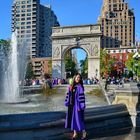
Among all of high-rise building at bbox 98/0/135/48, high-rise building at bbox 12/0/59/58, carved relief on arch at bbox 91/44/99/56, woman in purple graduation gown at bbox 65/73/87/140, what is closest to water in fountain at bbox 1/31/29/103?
woman in purple graduation gown at bbox 65/73/87/140

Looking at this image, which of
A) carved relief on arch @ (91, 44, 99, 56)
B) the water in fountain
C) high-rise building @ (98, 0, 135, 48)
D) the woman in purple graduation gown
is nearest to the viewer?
the woman in purple graduation gown

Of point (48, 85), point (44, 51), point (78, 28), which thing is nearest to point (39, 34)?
point (44, 51)

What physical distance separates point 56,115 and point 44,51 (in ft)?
484

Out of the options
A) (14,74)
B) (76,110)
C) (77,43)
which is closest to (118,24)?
(77,43)

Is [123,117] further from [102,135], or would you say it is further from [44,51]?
[44,51]

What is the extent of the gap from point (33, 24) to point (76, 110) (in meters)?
143

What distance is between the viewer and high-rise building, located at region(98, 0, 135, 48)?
6314 inches

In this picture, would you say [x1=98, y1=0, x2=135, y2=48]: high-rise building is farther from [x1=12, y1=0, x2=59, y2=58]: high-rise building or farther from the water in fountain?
the water in fountain

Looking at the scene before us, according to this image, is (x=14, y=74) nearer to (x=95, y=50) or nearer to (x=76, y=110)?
(x=76, y=110)

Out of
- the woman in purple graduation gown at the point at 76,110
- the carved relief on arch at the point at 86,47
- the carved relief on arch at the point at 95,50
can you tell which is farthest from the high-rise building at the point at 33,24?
the woman in purple graduation gown at the point at 76,110

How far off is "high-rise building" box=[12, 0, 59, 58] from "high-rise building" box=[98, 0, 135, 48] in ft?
→ 88.5

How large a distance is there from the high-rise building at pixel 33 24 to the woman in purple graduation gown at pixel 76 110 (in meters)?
136

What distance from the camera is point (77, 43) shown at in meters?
57.3

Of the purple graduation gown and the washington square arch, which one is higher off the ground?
the washington square arch
